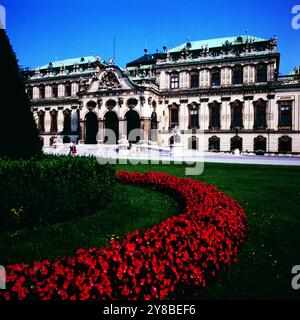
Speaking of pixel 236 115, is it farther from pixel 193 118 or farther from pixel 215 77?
pixel 215 77

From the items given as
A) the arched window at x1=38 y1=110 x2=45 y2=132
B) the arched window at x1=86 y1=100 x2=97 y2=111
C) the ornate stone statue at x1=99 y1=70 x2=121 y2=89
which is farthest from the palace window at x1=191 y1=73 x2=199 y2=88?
the arched window at x1=38 y1=110 x2=45 y2=132

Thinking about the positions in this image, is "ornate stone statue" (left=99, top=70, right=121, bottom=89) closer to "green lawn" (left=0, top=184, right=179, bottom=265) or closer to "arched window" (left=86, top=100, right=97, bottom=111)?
"arched window" (left=86, top=100, right=97, bottom=111)

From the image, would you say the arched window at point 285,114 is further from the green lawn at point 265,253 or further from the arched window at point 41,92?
the arched window at point 41,92

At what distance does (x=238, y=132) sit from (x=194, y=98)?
902 cm

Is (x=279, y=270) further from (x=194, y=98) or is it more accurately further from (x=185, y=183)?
(x=194, y=98)

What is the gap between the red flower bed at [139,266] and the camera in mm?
4262

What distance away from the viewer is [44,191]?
325 inches

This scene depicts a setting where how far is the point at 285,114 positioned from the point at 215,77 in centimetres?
1204

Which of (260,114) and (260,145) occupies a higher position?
(260,114)

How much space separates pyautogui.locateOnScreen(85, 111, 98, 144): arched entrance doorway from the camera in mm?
49375

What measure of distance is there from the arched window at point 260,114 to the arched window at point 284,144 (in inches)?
124

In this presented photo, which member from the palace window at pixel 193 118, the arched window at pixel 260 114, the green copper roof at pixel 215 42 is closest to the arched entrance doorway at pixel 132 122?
the palace window at pixel 193 118

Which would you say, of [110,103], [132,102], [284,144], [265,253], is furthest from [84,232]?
[110,103]

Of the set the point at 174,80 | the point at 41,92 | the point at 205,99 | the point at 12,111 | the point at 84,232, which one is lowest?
the point at 84,232
